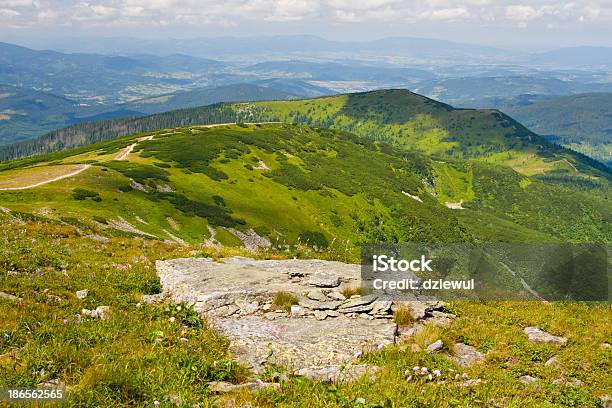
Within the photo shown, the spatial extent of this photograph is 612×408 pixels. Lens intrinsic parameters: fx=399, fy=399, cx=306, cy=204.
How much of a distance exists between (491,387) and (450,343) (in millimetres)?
2331

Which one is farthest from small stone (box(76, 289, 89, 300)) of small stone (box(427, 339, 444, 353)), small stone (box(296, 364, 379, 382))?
small stone (box(427, 339, 444, 353))

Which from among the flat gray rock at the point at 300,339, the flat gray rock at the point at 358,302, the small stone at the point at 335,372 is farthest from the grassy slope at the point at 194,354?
the flat gray rock at the point at 358,302

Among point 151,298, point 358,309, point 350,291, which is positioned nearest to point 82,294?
point 151,298

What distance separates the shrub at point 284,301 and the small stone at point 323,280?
2354 millimetres

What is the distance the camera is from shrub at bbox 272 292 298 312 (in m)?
13.5

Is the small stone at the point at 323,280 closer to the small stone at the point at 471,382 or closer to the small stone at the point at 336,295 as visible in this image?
the small stone at the point at 336,295

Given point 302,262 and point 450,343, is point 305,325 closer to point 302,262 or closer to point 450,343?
point 450,343

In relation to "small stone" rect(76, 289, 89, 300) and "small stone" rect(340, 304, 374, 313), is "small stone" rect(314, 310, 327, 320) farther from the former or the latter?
"small stone" rect(76, 289, 89, 300)

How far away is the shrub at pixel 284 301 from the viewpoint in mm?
13531

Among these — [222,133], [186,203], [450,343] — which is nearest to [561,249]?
[186,203]

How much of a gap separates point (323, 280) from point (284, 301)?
3205 millimetres

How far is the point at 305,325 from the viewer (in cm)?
1235

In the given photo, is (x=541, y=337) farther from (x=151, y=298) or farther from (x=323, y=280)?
(x=151, y=298)

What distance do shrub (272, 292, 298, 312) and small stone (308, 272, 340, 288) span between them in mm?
2354
